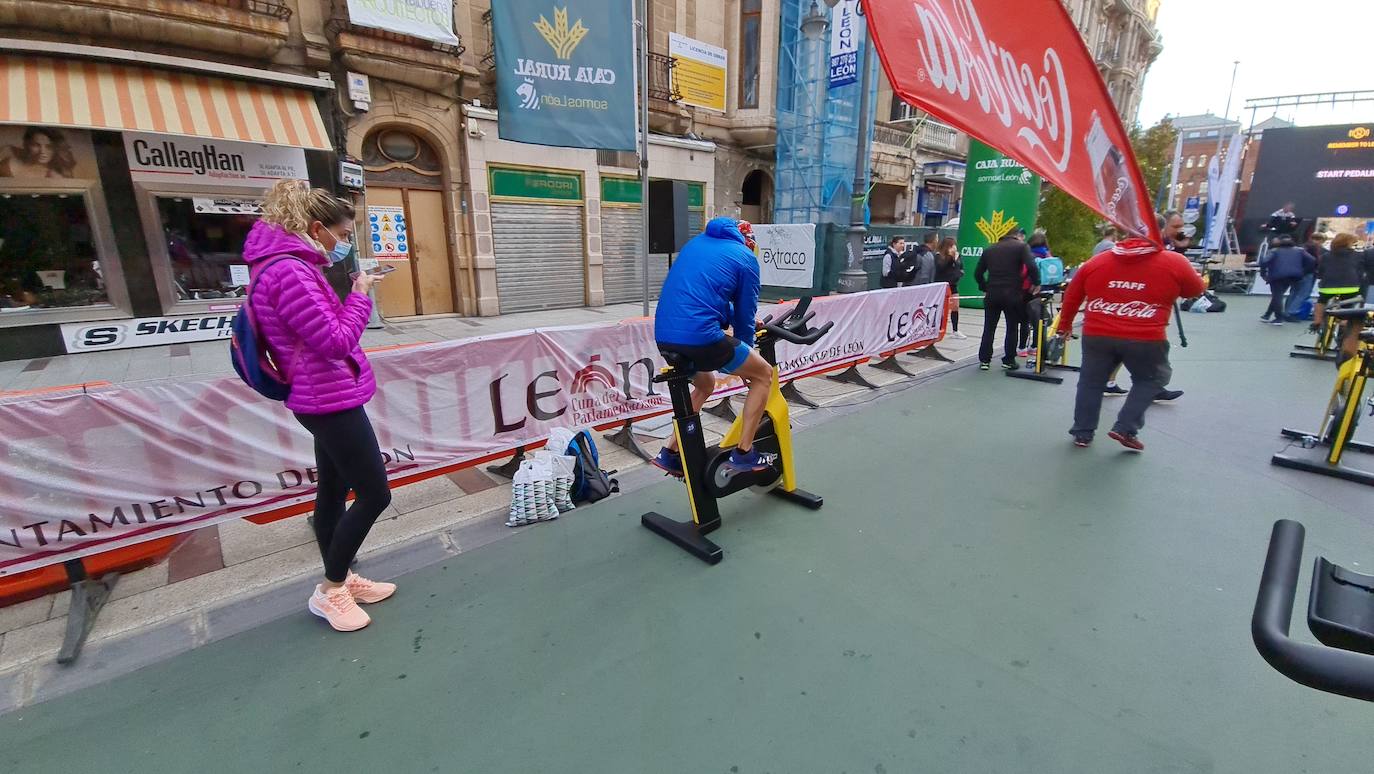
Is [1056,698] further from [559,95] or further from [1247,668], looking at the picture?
[559,95]

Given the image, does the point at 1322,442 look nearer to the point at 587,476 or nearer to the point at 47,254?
the point at 587,476

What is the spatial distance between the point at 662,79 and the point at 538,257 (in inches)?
211

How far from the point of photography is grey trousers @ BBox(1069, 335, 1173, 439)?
15.1ft

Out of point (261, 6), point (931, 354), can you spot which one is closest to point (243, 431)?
point (931, 354)

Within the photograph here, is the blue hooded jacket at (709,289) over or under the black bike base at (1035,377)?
over

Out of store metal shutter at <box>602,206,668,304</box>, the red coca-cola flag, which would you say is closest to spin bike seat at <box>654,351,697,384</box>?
the red coca-cola flag

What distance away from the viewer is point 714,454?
3570 mm

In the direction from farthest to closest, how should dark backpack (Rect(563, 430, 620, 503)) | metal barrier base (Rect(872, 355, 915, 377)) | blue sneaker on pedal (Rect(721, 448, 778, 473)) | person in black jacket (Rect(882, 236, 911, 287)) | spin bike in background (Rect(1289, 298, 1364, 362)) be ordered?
person in black jacket (Rect(882, 236, 911, 287)) → spin bike in background (Rect(1289, 298, 1364, 362)) → metal barrier base (Rect(872, 355, 915, 377)) → dark backpack (Rect(563, 430, 620, 503)) → blue sneaker on pedal (Rect(721, 448, 778, 473))

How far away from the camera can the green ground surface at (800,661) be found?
205 cm

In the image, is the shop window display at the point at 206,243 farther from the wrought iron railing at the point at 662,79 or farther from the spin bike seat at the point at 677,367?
the spin bike seat at the point at 677,367

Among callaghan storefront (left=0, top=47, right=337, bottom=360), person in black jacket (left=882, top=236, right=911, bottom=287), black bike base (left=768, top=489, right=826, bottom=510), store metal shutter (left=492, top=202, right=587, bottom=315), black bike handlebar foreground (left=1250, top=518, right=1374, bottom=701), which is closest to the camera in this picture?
black bike handlebar foreground (left=1250, top=518, right=1374, bottom=701)

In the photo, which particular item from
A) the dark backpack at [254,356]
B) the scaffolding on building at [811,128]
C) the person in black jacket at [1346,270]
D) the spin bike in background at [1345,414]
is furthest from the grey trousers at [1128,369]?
the scaffolding on building at [811,128]

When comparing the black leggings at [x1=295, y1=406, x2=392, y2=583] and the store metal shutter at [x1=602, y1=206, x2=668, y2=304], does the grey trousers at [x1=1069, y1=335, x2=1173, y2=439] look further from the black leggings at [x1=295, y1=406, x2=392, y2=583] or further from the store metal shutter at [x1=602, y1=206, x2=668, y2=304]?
the store metal shutter at [x1=602, y1=206, x2=668, y2=304]

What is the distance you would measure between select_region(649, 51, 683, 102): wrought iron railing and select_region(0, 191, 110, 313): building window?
1067 centimetres
